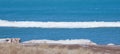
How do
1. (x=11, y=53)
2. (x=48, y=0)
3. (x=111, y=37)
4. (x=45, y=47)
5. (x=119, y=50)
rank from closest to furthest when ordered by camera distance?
(x=11, y=53) < (x=45, y=47) < (x=119, y=50) < (x=111, y=37) < (x=48, y=0)

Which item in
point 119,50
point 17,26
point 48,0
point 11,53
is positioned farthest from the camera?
point 48,0

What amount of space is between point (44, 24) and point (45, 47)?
24175 mm

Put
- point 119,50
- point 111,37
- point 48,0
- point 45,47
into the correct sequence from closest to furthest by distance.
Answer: point 45,47, point 119,50, point 111,37, point 48,0

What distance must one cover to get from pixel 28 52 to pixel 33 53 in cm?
11

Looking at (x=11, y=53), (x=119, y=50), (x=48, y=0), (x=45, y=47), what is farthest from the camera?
(x=48, y=0)

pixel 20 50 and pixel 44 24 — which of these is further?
pixel 44 24

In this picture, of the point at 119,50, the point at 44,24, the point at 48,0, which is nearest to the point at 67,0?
the point at 48,0

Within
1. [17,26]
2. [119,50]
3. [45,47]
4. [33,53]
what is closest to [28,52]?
[33,53]

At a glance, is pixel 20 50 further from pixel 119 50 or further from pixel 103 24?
pixel 103 24

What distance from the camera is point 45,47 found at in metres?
13.0

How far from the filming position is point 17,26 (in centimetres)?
3559

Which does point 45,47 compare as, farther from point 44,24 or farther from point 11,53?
point 44,24

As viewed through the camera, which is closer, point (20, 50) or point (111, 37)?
point (20, 50)

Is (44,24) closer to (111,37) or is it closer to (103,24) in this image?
(103,24)
